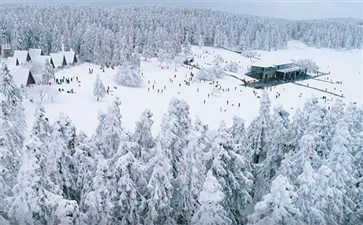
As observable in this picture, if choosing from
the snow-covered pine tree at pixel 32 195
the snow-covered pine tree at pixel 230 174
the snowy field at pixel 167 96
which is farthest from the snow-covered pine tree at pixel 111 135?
the snowy field at pixel 167 96

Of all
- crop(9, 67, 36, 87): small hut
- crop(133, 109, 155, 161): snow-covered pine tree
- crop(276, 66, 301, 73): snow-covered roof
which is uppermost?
crop(133, 109, 155, 161): snow-covered pine tree

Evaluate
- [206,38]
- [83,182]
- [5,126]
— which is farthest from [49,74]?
[206,38]

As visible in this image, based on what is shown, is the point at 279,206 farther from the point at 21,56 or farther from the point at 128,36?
the point at 128,36

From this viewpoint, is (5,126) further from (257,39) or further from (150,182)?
(257,39)

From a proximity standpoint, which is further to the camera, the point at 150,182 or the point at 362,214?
the point at 362,214

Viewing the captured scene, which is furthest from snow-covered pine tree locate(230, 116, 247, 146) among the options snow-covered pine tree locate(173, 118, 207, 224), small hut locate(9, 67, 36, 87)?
small hut locate(9, 67, 36, 87)

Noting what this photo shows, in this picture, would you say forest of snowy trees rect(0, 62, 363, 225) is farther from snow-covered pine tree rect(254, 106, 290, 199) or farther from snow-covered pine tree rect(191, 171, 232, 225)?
snow-covered pine tree rect(254, 106, 290, 199)
